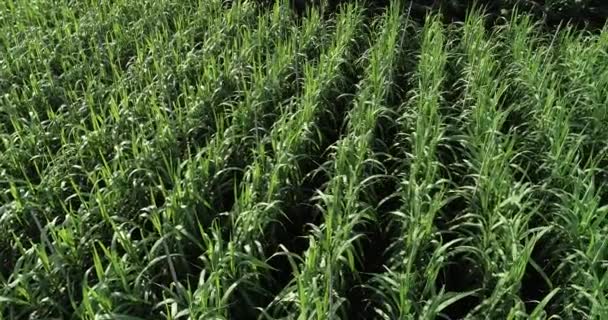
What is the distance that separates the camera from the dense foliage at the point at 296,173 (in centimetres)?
207

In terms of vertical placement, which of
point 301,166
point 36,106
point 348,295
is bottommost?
point 348,295

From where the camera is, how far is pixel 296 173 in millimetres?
2658

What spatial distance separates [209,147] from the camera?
101 inches

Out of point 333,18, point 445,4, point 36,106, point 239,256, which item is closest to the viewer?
→ point 239,256

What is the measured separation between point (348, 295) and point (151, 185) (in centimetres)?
91

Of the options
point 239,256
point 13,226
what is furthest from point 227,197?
point 13,226

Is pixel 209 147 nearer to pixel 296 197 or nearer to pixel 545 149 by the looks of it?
pixel 296 197

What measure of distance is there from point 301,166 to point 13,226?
3.86 feet

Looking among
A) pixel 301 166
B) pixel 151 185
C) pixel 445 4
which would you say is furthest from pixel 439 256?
pixel 445 4

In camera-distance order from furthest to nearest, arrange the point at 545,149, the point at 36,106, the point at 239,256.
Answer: the point at 36,106 < the point at 545,149 < the point at 239,256

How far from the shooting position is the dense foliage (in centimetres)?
207

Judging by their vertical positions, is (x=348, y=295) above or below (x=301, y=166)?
below

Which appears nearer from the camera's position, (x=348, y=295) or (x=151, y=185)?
(x=348, y=295)

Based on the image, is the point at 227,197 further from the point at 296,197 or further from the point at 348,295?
the point at 348,295
